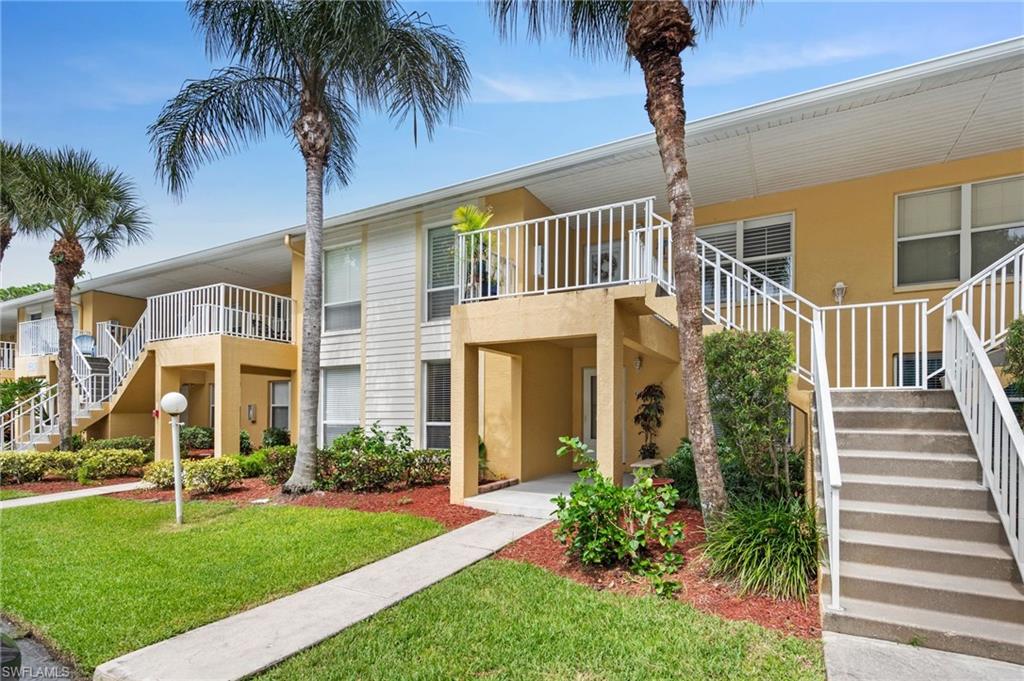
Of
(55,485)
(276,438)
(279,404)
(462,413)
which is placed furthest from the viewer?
(279,404)

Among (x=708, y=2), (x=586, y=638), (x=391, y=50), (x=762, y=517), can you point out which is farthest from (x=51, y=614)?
(x=708, y=2)

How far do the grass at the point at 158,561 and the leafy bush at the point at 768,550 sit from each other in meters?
3.66

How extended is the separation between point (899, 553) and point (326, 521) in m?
6.65

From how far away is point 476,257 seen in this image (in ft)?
28.9

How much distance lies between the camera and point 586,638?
3924 millimetres

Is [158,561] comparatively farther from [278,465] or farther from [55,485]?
[55,485]

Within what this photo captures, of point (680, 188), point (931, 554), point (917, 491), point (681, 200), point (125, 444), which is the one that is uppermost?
point (680, 188)

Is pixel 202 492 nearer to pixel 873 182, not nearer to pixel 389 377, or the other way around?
pixel 389 377

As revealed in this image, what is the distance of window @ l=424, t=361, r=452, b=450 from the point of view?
1125 cm

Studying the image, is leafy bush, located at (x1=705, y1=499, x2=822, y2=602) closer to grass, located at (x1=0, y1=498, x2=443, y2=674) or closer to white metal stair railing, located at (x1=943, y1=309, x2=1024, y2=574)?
white metal stair railing, located at (x1=943, y1=309, x2=1024, y2=574)

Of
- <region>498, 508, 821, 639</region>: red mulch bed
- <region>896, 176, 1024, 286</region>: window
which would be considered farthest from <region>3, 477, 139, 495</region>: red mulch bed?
<region>896, 176, 1024, 286</region>: window

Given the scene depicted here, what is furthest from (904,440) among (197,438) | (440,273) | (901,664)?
(197,438)

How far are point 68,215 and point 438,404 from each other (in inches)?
426

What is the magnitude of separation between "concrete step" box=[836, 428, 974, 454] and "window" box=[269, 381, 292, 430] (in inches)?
643
